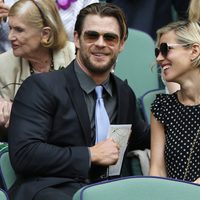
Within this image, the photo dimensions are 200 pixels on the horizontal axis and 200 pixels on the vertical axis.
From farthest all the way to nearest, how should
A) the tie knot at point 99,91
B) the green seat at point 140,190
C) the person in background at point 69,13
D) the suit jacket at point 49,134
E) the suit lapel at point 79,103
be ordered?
the person in background at point 69,13
the tie knot at point 99,91
the suit lapel at point 79,103
the suit jacket at point 49,134
the green seat at point 140,190

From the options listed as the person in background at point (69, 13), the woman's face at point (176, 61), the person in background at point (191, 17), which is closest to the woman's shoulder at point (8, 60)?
the person in background at point (69, 13)

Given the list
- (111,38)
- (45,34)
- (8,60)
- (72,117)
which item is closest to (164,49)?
(111,38)

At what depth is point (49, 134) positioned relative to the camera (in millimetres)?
3846

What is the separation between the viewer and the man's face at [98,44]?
13.1ft

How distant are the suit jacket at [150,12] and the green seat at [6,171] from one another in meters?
2.17

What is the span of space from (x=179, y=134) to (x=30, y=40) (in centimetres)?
106

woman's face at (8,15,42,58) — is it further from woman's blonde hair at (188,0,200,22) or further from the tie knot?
woman's blonde hair at (188,0,200,22)

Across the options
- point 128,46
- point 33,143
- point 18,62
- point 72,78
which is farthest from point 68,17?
point 33,143

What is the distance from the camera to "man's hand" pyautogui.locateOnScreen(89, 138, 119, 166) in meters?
3.82

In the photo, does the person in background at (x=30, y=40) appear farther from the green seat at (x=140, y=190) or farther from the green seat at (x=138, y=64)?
the green seat at (x=140, y=190)

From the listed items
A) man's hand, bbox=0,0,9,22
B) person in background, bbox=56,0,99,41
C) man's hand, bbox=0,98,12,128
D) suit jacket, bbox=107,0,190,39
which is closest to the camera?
man's hand, bbox=0,98,12,128

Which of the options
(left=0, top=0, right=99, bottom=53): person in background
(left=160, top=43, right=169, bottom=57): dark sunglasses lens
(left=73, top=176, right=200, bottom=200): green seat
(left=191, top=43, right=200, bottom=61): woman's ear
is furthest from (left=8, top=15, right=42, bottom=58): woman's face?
(left=73, top=176, right=200, bottom=200): green seat

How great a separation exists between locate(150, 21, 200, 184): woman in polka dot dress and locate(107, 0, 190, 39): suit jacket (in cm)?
176

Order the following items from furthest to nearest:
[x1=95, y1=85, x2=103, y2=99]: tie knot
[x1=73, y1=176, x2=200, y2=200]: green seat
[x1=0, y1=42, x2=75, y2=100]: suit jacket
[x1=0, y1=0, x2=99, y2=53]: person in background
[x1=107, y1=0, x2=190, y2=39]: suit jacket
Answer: [x1=107, y1=0, x2=190, y2=39]: suit jacket < [x1=0, y1=0, x2=99, y2=53]: person in background < [x1=0, y1=42, x2=75, y2=100]: suit jacket < [x1=95, y1=85, x2=103, y2=99]: tie knot < [x1=73, y1=176, x2=200, y2=200]: green seat
